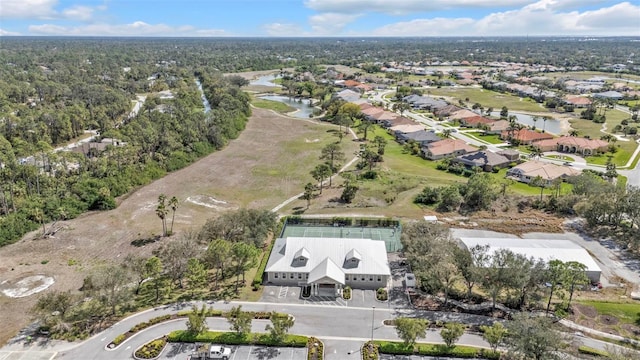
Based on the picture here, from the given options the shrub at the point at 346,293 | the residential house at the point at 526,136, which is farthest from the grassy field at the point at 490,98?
the shrub at the point at 346,293

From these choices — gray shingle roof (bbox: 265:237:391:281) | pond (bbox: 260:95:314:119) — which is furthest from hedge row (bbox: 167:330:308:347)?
pond (bbox: 260:95:314:119)

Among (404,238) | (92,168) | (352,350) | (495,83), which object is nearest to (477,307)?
(404,238)

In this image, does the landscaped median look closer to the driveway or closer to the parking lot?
the driveway

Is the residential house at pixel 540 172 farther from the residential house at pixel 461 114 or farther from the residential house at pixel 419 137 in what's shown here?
the residential house at pixel 461 114

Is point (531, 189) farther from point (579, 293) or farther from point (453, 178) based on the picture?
point (579, 293)

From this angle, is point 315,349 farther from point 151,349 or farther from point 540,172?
point 540,172

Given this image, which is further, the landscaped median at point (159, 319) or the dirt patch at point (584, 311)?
the dirt patch at point (584, 311)

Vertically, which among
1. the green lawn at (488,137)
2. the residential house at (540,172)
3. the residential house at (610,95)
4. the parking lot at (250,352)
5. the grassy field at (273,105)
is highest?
the residential house at (610,95)
